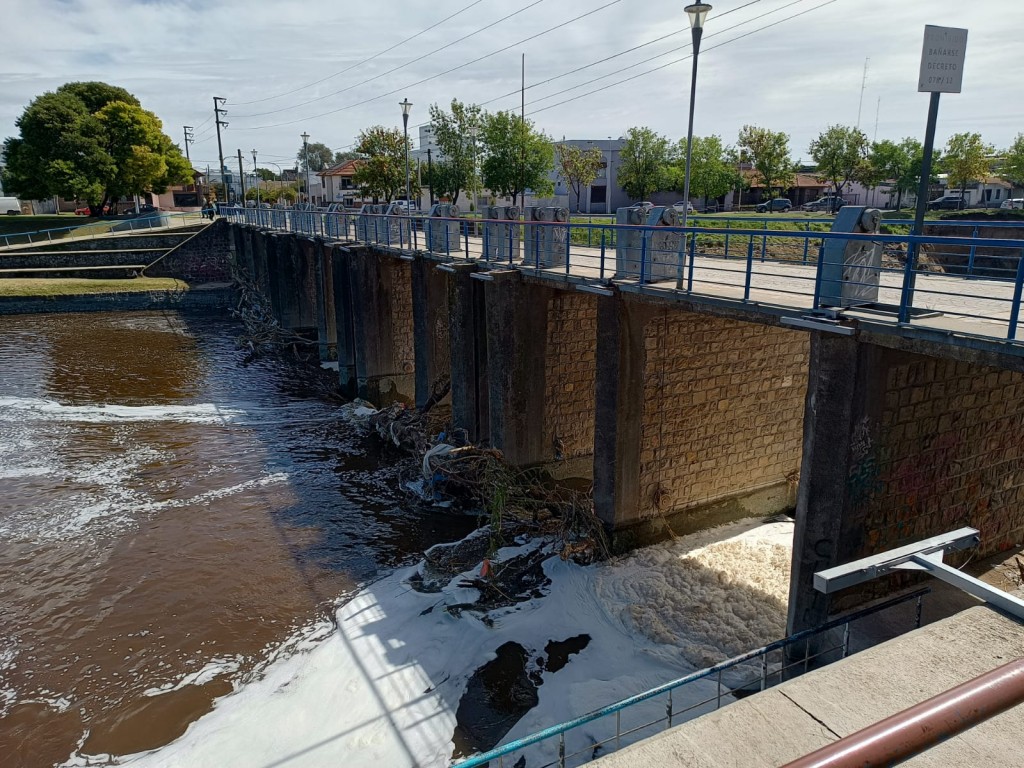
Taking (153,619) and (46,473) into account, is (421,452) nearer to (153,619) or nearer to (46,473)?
(153,619)

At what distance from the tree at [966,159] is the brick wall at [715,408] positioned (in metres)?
36.1

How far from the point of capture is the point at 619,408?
11.8 metres

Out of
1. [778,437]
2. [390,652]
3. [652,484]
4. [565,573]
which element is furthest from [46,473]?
[778,437]

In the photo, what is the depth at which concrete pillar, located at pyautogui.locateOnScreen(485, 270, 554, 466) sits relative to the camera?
1414 cm

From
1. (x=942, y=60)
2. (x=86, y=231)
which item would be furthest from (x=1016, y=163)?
(x=86, y=231)

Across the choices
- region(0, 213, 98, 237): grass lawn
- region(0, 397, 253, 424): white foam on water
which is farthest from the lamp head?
region(0, 213, 98, 237): grass lawn

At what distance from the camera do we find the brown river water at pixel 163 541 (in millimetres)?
9812

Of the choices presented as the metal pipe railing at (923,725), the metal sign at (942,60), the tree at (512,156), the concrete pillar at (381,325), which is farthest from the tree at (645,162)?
the metal pipe railing at (923,725)

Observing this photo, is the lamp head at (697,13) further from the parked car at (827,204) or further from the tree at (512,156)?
the tree at (512,156)

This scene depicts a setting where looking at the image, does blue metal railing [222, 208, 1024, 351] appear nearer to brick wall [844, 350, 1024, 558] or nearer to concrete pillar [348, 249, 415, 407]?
brick wall [844, 350, 1024, 558]

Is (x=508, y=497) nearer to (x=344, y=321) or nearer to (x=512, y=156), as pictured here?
(x=344, y=321)

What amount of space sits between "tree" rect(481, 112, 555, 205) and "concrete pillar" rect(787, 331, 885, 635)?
38612mm

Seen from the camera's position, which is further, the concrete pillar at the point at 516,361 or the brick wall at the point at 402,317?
the brick wall at the point at 402,317

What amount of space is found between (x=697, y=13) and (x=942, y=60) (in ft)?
19.0
